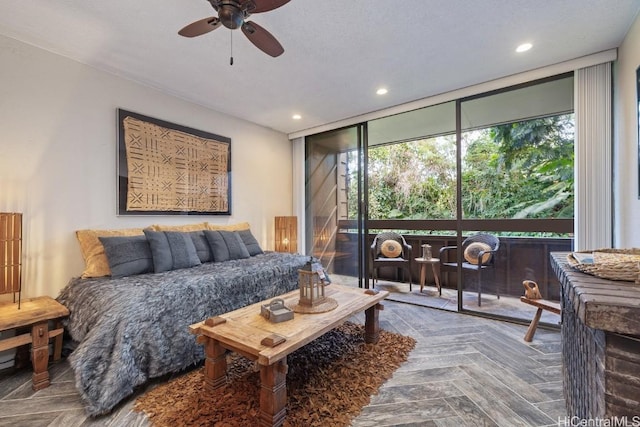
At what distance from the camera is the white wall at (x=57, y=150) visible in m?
Result: 2.26

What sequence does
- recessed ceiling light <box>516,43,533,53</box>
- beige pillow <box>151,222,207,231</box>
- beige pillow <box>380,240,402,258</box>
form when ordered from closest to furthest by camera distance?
recessed ceiling light <box>516,43,533,53</box>
beige pillow <box>151,222,207,231</box>
beige pillow <box>380,240,402,258</box>

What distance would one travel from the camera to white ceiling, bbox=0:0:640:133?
1958mm

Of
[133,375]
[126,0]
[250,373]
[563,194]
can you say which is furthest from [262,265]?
[563,194]

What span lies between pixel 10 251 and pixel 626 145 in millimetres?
4857

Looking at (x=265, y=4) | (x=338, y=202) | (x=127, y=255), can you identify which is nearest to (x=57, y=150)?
(x=127, y=255)

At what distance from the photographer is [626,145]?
7.54ft

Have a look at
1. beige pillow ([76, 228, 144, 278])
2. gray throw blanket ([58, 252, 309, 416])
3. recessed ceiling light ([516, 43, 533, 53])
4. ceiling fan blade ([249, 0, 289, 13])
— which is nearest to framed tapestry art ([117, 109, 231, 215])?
beige pillow ([76, 228, 144, 278])

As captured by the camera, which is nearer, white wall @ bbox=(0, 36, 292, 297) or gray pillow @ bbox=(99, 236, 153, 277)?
white wall @ bbox=(0, 36, 292, 297)

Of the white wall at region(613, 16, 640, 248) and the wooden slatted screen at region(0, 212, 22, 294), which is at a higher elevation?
the white wall at region(613, 16, 640, 248)

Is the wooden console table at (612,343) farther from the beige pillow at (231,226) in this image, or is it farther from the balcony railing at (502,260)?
the beige pillow at (231,226)

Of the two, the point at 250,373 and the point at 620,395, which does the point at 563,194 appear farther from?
the point at 250,373

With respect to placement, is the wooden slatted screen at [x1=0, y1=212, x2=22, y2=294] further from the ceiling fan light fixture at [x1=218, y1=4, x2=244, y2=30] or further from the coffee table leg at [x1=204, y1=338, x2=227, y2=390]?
the ceiling fan light fixture at [x1=218, y1=4, x2=244, y2=30]

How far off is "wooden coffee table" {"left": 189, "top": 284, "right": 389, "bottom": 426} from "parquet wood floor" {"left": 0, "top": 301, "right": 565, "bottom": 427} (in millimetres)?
454

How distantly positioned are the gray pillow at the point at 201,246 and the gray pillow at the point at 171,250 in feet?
0.34
